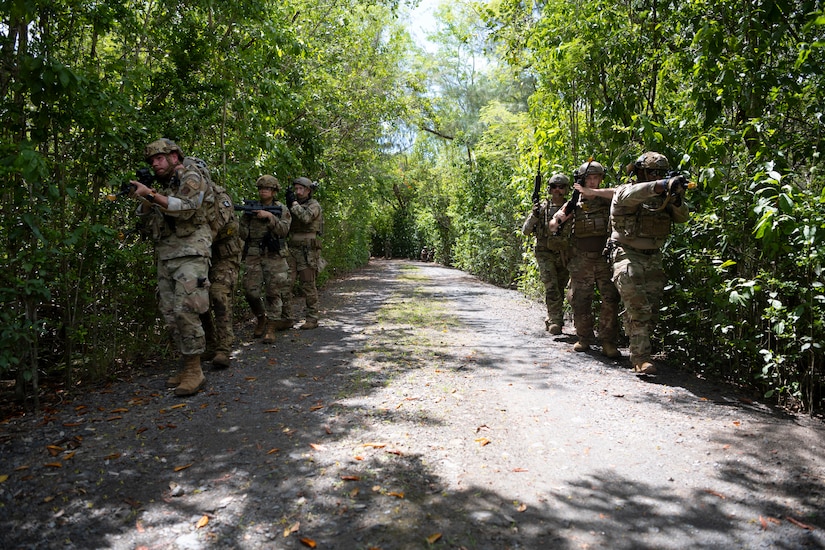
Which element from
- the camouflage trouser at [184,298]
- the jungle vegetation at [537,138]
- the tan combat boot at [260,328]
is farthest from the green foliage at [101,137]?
the tan combat boot at [260,328]

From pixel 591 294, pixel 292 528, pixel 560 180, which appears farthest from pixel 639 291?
pixel 292 528

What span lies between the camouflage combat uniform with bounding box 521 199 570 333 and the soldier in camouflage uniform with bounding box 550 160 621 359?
2.49ft

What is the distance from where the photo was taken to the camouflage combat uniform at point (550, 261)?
24.9 ft

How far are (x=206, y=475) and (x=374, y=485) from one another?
1025 millimetres

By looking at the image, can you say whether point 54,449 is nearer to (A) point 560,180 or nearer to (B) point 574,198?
(B) point 574,198

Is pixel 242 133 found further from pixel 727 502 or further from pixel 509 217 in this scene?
pixel 509 217

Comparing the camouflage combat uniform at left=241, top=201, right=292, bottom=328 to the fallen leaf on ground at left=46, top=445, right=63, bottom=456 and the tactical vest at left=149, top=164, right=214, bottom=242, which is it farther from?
the fallen leaf on ground at left=46, top=445, right=63, bottom=456

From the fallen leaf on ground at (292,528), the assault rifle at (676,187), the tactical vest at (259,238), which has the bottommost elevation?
the fallen leaf on ground at (292,528)

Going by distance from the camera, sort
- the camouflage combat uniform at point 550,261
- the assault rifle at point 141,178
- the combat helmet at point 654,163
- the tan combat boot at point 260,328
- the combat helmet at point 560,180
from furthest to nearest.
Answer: the camouflage combat uniform at point 550,261
the combat helmet at point 560,180
the tan combat boot at point 260,328
the combat helmet at point 654,163
the assault rifle at point 141,178

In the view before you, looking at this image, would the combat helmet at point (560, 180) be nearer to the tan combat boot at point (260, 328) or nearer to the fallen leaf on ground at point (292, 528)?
the tan combat boot at point (260, 328)

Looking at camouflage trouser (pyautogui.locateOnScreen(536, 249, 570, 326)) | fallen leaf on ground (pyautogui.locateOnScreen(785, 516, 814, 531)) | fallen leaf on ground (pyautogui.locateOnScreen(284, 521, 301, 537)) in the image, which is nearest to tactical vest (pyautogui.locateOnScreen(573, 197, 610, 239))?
camouflage trouser (pyautogui.locateOnScreen(536, 249, 570, 326))

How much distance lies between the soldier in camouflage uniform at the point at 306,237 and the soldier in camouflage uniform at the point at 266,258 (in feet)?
1.70

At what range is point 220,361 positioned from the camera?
217 inches

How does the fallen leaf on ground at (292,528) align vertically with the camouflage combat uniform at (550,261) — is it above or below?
below
